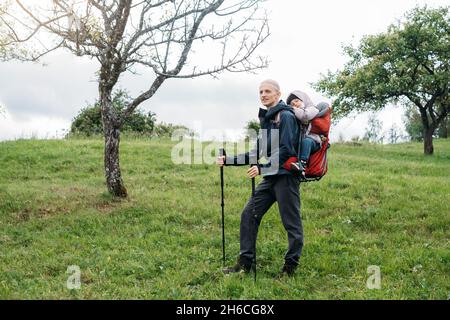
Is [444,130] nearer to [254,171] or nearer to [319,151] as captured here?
[319,151]

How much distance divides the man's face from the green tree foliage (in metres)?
25.7

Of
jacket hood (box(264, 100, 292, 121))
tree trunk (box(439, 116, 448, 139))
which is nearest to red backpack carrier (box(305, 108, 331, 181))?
jacket hood (box(264, 100, 292, 121))

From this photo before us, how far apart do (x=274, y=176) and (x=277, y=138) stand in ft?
2.17

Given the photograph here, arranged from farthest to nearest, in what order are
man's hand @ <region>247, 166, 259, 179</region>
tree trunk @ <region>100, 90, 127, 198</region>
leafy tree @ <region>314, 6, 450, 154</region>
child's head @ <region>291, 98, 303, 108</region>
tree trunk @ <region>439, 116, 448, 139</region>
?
tree trunk @ <region>439, 116, 448, 139</region> < leafy tree @ <region>314, 6, 450, 154</region> < tree trunk @ <region>100, 90, 127, 198</region> < child's head @ <region>291, 98, 303, 108</region> < man's hand @ <region>247, 166, 259, 179</region>

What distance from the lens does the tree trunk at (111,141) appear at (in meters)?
14.5

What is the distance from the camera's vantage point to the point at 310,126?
27.6 feet

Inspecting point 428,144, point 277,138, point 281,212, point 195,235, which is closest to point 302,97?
point 277,138

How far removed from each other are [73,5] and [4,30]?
7.36ft

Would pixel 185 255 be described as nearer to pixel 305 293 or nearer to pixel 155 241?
pixel 155 241

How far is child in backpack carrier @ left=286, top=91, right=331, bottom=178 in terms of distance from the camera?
827 cm

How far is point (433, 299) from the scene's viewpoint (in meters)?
8.03

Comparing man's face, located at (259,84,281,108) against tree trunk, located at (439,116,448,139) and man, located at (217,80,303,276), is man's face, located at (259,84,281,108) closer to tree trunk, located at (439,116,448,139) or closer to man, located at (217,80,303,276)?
man, located at (217,80,303,276)

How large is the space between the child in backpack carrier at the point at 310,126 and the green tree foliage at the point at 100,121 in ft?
85.2
